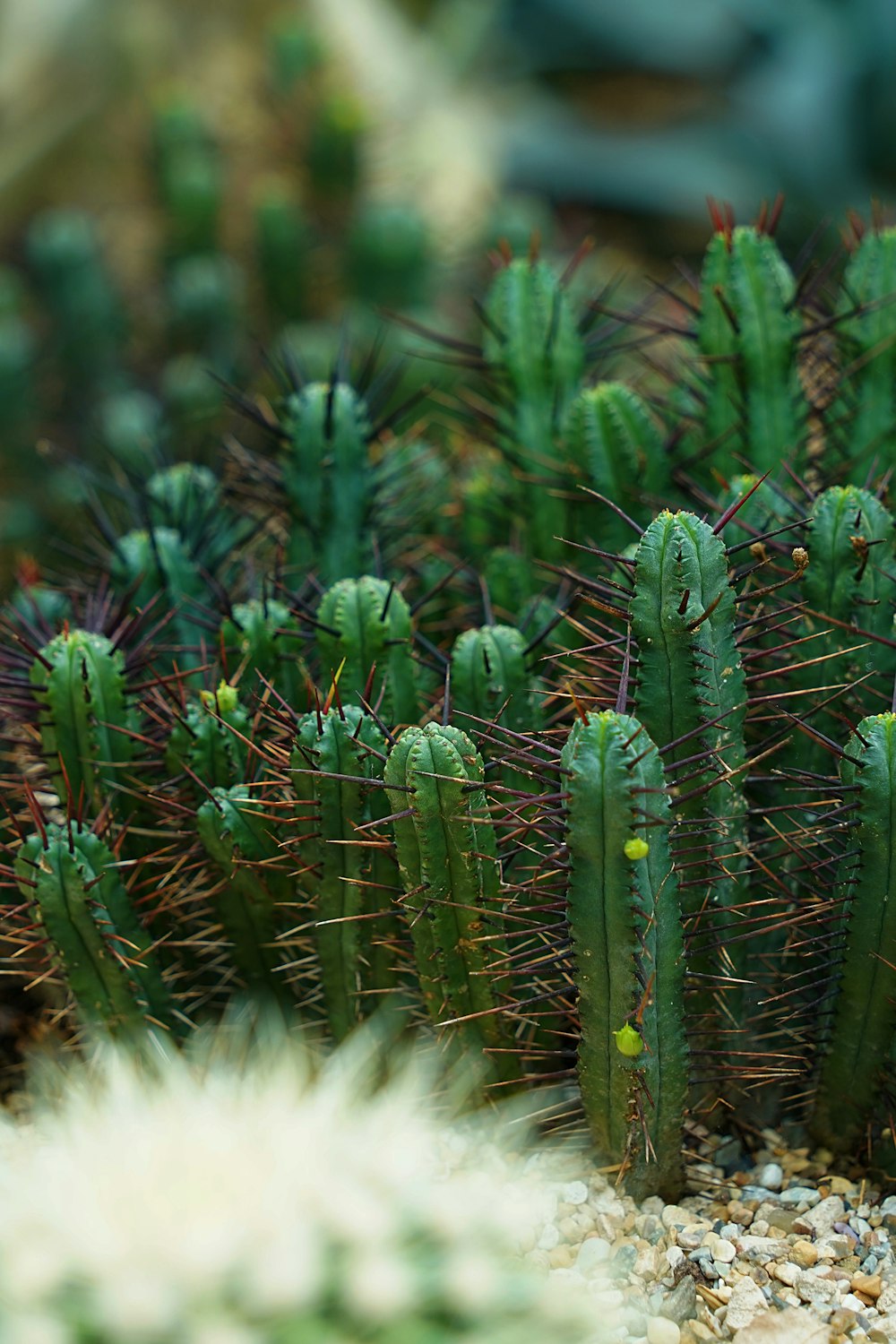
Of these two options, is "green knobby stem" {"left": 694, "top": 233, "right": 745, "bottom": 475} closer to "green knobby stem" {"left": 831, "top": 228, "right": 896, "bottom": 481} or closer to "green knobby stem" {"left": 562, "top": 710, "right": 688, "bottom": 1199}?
"green knobby stem" {"left": 831, "top": 228, "right": 896, "bottom": 481}

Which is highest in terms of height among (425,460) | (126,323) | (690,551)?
(126,323)

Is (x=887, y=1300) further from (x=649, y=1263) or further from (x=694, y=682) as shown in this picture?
(x=694, y=682)

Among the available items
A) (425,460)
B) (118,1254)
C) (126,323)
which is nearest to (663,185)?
(126,323)

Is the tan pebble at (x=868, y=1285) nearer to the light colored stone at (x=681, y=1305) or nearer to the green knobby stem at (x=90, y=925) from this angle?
the light colored stone at (x=681, y=1305)

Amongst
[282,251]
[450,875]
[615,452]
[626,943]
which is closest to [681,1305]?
[626,943]

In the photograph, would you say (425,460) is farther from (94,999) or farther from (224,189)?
(224,189)

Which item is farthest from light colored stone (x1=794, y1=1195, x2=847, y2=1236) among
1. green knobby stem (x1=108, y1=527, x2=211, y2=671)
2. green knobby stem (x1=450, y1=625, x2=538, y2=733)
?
green knobby stem (x1=108, y1=527, x2=211, y2=671)

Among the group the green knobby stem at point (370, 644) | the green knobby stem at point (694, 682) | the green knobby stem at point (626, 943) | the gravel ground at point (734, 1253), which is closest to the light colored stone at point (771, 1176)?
the gravel ground at point (734, 1253)
